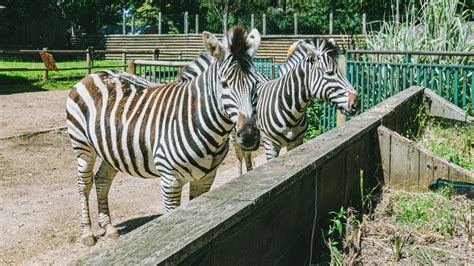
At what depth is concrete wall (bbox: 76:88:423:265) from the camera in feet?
6.04

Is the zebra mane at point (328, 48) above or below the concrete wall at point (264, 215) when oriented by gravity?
above

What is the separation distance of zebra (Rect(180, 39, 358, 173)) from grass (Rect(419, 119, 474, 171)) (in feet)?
3.09

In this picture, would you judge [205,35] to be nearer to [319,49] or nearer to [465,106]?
[319,49]

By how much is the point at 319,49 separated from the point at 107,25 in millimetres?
49097

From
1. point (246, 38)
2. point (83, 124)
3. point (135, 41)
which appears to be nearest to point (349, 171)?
point (246, 38)

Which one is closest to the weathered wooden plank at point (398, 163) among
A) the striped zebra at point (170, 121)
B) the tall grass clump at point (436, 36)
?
the striped zebra at point (170, 121)

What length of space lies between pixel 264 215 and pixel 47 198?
4.84 metres

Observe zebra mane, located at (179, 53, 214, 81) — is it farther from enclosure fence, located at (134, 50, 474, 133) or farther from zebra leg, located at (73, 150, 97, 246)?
enclosure fence, located at (134, 50, 474, 133)

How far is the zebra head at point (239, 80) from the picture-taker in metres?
3.79

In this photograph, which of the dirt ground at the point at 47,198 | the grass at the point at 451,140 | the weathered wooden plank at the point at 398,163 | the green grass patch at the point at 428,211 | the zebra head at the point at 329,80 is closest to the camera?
the green grass patch at the point at 428,211

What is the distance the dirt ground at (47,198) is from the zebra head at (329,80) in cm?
196

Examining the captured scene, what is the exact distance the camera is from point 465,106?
7.64 metres

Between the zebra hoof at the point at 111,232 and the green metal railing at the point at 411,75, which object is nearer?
the zebra hoof at the point at 111,232

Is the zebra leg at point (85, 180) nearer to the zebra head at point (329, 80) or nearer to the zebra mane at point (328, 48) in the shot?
the zebra head at point (329, 80)
